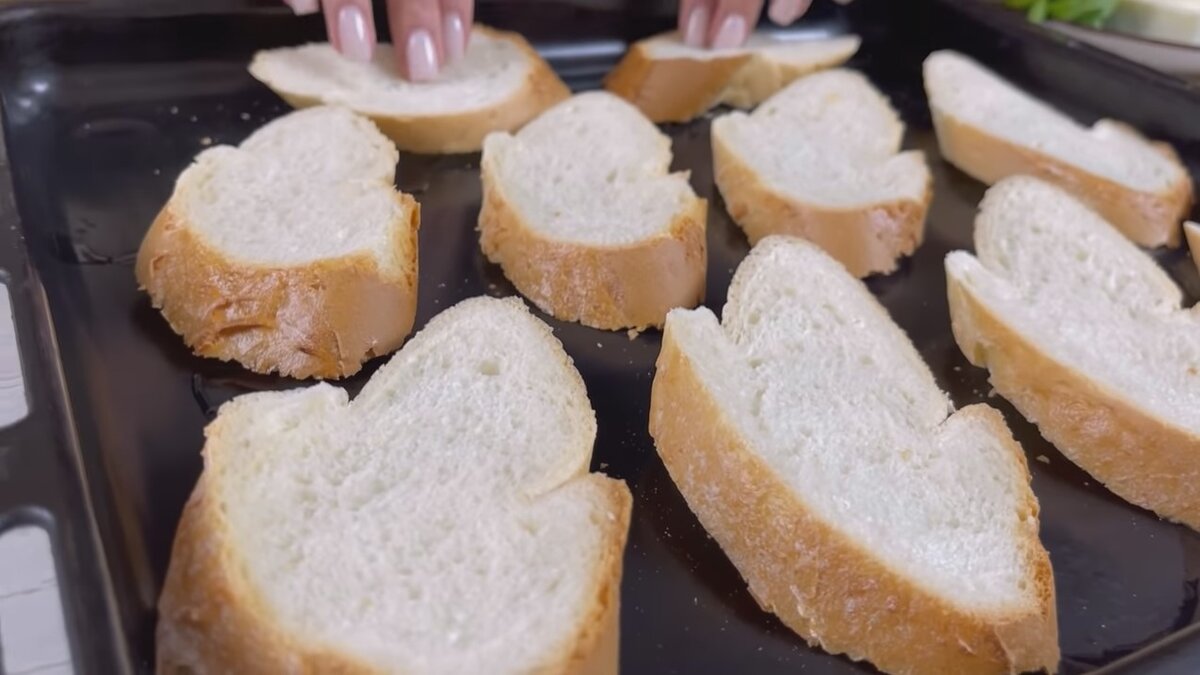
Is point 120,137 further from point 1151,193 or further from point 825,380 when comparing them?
point 1151,193

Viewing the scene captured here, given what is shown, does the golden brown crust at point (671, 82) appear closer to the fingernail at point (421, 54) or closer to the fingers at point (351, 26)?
the fingernail at point (421, 54)

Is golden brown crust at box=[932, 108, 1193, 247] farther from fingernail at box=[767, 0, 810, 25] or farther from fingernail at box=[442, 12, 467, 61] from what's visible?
fingernail at box=[442, 12, 467, 61]

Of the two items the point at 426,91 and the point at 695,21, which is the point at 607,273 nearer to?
the point at 426,91

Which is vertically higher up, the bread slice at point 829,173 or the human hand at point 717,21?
the human hand at point 717,21

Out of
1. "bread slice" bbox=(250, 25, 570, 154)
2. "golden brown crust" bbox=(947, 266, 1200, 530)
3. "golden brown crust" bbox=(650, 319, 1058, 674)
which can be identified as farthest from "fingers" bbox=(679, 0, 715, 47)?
"golden brown crust" bbox=(650, 319, 1058, 674)

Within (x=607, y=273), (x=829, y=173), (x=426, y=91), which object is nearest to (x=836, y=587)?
(x=607, y=273)

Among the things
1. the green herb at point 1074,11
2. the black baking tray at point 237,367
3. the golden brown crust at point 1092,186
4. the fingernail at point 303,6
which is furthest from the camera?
the green herb at point 1074,11

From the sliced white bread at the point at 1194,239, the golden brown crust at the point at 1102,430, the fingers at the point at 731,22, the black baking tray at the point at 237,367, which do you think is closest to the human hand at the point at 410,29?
the black baking tray at the point at 237,367

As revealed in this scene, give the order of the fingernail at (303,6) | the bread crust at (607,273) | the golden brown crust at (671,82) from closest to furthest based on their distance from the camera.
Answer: the bread crust at (607,273)
the fingernail at (303,6)
the golden brown crust at (671,82)
